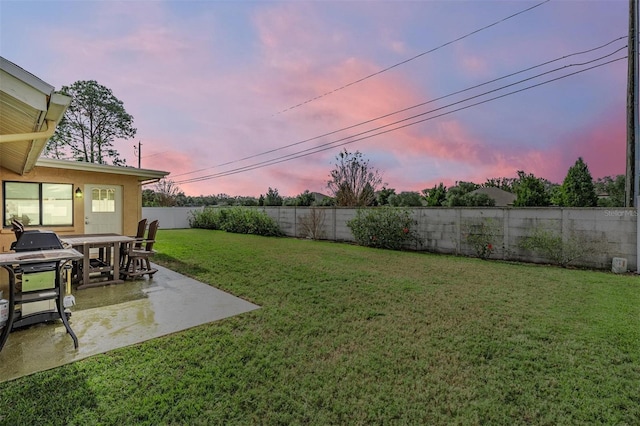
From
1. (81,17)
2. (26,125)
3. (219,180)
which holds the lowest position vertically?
(26,125)

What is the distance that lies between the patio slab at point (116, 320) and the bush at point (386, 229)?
6.73 m

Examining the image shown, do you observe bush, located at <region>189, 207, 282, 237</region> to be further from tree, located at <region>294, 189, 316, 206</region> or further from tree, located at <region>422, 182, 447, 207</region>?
tree, located at <region>422, 182, 447, 207</region>

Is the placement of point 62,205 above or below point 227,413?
above

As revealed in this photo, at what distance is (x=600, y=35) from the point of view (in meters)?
8.20

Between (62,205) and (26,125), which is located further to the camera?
(62,205)

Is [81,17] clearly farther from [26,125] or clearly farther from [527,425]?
[527,425]

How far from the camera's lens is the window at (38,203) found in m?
6.84

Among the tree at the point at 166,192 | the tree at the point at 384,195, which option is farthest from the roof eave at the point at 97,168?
the tree at the point at 166,192

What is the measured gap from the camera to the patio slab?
2.75 metres

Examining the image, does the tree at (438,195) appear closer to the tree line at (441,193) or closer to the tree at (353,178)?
the tree line at (441,193)

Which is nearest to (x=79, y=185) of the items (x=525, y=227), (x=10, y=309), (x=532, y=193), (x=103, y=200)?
(x=103, y=200)

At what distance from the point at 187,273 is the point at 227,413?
16.1ft

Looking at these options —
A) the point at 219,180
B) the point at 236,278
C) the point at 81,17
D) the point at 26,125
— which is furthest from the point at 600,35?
the point at 219,180

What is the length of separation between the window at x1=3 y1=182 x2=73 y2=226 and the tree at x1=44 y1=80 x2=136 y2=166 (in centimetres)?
1615
